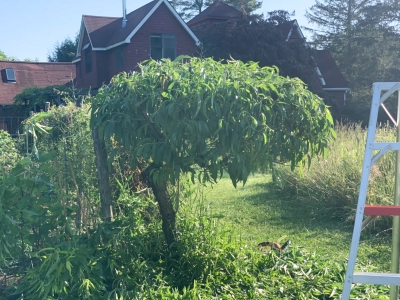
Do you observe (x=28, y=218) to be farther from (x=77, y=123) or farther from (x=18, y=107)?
(x=18, y=107)

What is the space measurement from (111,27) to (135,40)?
13.0 ft

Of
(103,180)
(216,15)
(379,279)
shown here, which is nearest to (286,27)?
(216,15)

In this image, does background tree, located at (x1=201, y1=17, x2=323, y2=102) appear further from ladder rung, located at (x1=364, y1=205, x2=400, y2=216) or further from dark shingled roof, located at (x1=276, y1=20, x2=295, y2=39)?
ladder rung, located at (x1=364, y1=205, x2=400, y2=216)

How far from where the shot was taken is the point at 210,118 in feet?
12.4

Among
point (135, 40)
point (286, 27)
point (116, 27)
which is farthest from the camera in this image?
point (116, 27)

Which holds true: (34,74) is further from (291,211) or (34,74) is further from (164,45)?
(291,211)

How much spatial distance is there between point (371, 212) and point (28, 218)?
2.49 metres

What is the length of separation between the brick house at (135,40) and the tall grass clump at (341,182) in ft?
52.6

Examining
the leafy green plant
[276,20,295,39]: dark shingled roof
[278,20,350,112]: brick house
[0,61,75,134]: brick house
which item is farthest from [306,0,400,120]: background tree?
the leafy green plant

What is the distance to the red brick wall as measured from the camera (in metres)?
25.7

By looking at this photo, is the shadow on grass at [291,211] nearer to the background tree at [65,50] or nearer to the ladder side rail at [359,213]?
the ladder side rail at [359,213]

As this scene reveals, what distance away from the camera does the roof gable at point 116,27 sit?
2583cm

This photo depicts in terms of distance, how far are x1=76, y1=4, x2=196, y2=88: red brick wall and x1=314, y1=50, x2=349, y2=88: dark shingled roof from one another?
8416 millimetres

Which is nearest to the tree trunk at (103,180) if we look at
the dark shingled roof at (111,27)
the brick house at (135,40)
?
the brick house at (135,40)
